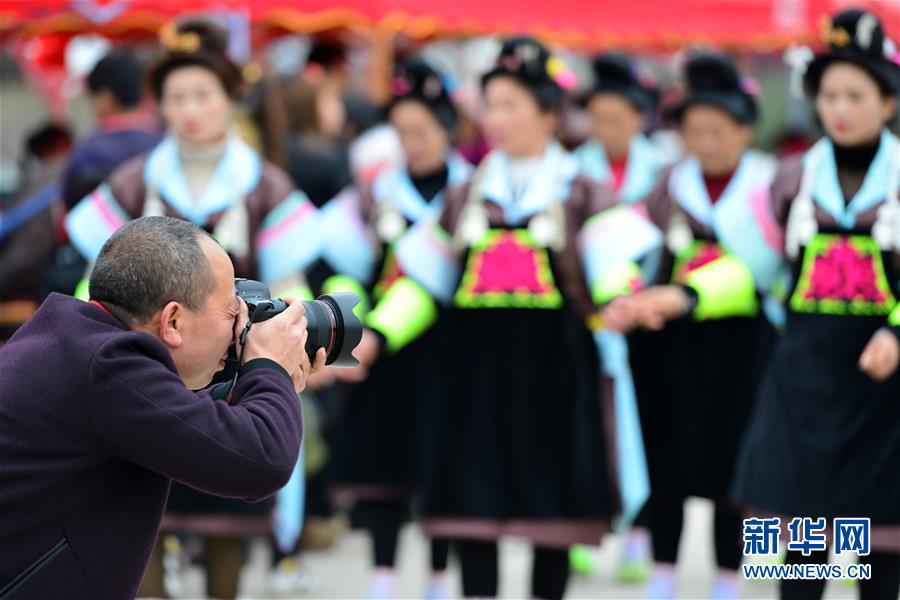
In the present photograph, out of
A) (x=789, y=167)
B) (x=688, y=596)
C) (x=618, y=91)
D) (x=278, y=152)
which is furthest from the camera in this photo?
(x=618, y=91)

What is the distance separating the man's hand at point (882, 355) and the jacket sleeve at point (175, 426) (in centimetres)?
199

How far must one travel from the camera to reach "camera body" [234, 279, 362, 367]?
2.97m

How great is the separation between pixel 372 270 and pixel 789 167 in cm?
175

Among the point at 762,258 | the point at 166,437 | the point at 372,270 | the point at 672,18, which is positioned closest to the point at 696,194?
the point at 762,258

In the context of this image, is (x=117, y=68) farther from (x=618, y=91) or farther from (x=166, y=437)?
(x=166, y=437)

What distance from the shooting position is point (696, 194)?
562cm

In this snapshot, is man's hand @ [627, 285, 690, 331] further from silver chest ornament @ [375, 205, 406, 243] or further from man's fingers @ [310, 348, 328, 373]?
man's fingers @ [310, 348, 328, 373]

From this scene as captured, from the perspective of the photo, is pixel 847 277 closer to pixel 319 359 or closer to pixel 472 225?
pixel 472 225

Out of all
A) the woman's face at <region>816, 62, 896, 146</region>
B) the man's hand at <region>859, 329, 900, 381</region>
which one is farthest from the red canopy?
the man's hand at <region>859, 329, 900, 381</region>

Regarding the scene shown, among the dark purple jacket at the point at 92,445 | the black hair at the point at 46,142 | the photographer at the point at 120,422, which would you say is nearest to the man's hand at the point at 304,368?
the photographer at the point at 120,422

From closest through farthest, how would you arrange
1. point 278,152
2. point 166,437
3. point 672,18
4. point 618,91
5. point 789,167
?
point 166,437 < point 789,167 < point 278,152 < point 618,91 < point 672,18

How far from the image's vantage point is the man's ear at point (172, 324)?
2.77 metres

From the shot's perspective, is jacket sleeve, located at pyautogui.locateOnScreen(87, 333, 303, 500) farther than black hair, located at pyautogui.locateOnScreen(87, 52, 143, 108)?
No

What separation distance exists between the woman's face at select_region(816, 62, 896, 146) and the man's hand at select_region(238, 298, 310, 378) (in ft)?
6.93
